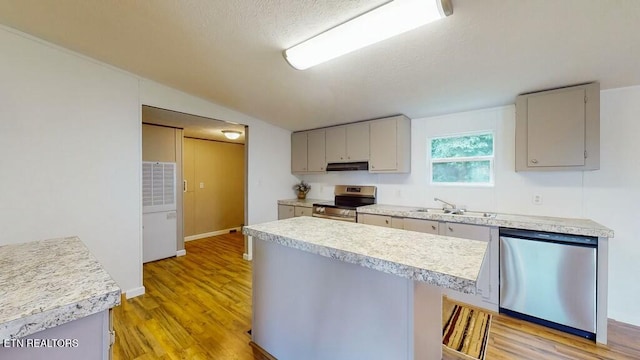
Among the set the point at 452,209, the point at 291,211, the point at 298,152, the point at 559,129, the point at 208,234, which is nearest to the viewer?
A: the point at 559,129

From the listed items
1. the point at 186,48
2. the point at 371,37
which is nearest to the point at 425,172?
the point at 371,37

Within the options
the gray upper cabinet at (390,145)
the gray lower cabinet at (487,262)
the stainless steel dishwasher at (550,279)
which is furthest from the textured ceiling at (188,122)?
the stainless steel dishwasher at (550,279)

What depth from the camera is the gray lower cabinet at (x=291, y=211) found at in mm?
3977

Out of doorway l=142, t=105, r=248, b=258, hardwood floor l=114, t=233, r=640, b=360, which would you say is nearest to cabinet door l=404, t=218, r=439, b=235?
hardwood floor l=114, t=233, r=640, b=360

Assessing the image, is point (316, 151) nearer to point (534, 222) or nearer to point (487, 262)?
point (487, 262)

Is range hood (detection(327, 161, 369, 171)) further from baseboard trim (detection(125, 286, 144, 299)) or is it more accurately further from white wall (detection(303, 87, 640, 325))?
baseboard trim (detection(125, 286, 144, 299))

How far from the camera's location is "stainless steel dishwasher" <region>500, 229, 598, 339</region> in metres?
2.03

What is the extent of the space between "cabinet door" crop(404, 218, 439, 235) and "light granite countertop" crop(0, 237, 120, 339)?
→ 2666 millimetres

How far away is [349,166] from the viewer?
379 centimetres

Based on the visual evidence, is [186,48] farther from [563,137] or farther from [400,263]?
[563,137]

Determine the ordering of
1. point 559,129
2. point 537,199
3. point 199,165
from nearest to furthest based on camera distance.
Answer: point 559,129 < point 537,199 < point 199,165

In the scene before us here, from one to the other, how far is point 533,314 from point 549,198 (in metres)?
1.15

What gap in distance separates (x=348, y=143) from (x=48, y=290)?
3.38 m

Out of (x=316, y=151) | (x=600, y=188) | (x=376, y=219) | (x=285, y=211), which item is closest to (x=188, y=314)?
(x=285, y=211)
